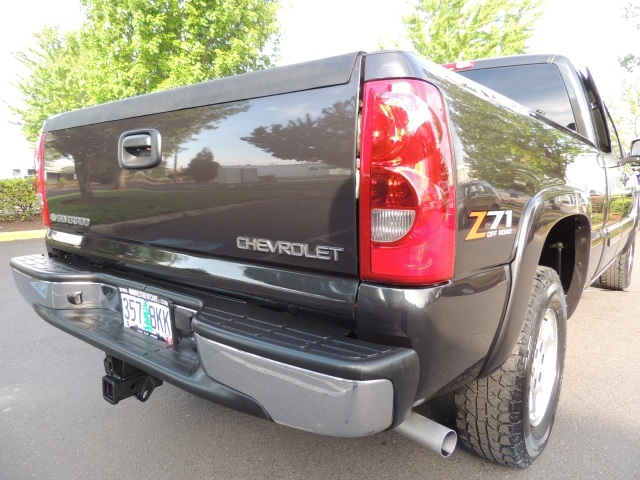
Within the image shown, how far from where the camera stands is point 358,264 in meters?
1.36

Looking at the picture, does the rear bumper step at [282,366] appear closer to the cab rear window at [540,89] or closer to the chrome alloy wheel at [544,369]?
the chrome alloy wheel at [544,369]

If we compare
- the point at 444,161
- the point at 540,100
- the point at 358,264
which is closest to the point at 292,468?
the point at 358,264

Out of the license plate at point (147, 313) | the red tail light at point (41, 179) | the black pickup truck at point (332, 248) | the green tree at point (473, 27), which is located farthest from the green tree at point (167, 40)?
the license plate at point (147, 313)

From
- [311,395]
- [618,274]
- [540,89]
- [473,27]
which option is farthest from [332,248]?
[473,27]

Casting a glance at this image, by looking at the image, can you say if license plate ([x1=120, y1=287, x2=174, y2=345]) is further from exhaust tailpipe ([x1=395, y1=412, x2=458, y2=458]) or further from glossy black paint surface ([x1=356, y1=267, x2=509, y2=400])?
exhaust tailpipe ([x1=395, y1=412, x2=458, y2=458])

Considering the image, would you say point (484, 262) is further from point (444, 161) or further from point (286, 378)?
point (286, 378)

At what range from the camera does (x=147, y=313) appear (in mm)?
1894

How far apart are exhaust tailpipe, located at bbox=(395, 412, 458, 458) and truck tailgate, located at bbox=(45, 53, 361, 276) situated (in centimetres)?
63

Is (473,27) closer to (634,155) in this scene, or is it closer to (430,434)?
(634,155)

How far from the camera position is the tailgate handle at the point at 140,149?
1854mm

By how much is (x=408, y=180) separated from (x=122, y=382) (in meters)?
1.59

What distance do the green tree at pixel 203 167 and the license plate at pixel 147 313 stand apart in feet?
1.70

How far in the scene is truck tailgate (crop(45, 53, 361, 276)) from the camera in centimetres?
137

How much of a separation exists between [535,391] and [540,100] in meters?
1.89
